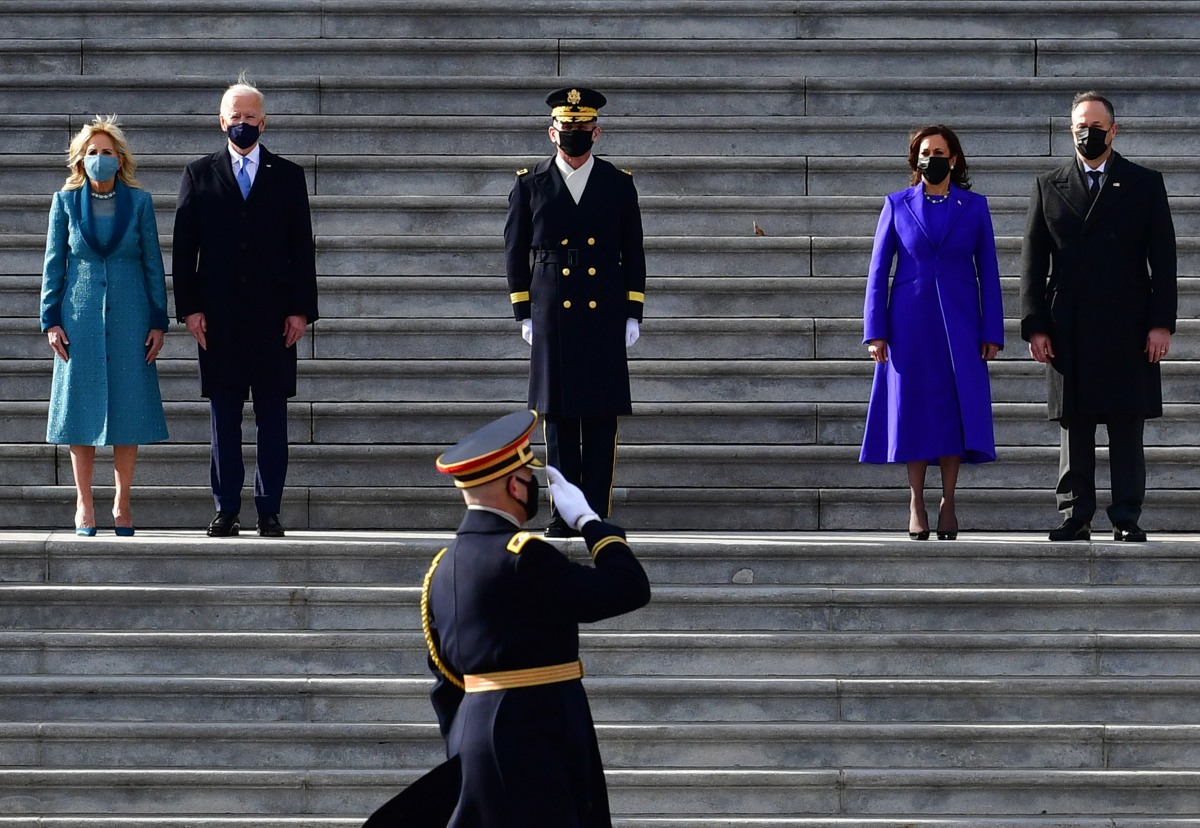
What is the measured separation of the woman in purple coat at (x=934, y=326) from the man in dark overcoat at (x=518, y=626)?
383 centimetres

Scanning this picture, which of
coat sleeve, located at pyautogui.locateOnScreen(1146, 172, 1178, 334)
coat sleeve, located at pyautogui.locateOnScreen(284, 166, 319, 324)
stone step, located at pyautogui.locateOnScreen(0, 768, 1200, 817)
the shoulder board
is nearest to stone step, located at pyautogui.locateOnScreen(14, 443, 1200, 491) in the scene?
coat sleeve, located at pyautogui.locateOnScreen(284, 166, 319, 324)

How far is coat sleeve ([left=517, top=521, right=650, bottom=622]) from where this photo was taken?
5199 mm

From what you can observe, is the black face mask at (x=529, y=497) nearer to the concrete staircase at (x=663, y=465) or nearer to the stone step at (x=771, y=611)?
the concrete staircase at (x=663, y=465)

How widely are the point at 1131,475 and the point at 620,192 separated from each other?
8.58 ft

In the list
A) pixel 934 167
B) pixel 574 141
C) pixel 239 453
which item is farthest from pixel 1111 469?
pixel 239 453

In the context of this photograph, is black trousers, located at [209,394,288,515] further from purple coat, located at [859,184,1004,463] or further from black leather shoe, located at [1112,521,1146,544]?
black leather shoe, located at [1112,521,1146,544]

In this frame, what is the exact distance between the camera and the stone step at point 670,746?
7688 millimetres

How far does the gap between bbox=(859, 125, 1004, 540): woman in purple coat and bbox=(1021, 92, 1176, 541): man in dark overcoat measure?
241 millimetres

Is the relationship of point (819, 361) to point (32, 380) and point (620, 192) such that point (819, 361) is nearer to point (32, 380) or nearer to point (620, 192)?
point (620, 192)

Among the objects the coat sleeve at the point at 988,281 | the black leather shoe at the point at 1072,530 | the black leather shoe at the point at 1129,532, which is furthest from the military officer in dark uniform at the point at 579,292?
the black leather shoe at the point at 1129,532

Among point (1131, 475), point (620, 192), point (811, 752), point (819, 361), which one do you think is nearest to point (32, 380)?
point (620, 192)

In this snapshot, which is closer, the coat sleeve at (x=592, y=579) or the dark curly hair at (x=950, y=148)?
the coat sleeve at (x=592, y=579)

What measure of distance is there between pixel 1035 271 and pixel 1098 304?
326 millimetres

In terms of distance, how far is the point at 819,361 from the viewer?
10312mm
